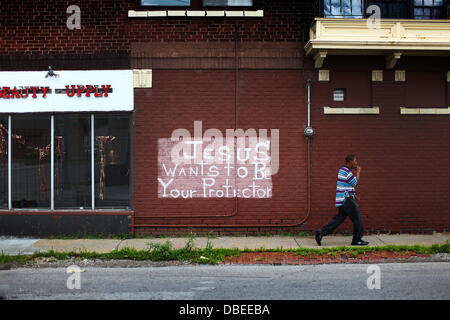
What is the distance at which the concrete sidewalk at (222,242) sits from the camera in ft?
29.5

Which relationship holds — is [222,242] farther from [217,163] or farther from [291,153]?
[291,153]

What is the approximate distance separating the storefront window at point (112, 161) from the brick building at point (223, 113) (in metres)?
0.05

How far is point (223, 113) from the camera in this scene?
33.3 feet

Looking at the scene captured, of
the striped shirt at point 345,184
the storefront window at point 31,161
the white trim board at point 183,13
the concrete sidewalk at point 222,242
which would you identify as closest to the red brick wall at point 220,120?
the concrete sidewalk at point 222,242

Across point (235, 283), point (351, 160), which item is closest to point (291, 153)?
point (351, 160)

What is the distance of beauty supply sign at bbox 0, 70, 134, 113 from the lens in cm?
1012

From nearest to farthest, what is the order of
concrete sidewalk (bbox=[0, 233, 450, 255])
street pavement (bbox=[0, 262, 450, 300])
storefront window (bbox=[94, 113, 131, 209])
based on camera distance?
1. street pavement (bbox=[0, 262, 450, 300])
2. concrete sidewalk (bbox=[0, 233, 450, 255])
3. storefront window (bbox=[94, 113, 131, 209])

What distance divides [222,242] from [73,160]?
3805mm

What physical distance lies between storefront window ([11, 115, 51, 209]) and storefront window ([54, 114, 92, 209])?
0.23 meters

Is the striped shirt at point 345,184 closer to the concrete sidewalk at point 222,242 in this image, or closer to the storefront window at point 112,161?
the concrete sidewalk at point 222,242

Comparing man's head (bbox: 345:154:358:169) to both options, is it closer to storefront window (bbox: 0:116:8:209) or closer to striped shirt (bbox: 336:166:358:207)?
striped shirt (bbox: 336:166:358:207)

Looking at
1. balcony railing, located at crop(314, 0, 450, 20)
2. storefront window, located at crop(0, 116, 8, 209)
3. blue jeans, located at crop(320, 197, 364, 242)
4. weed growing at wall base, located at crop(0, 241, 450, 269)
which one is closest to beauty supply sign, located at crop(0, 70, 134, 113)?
storefront window, located at crop(0, 116, 8, 209)

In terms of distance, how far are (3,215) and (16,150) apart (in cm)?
146

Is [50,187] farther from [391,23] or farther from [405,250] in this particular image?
[391,23]
